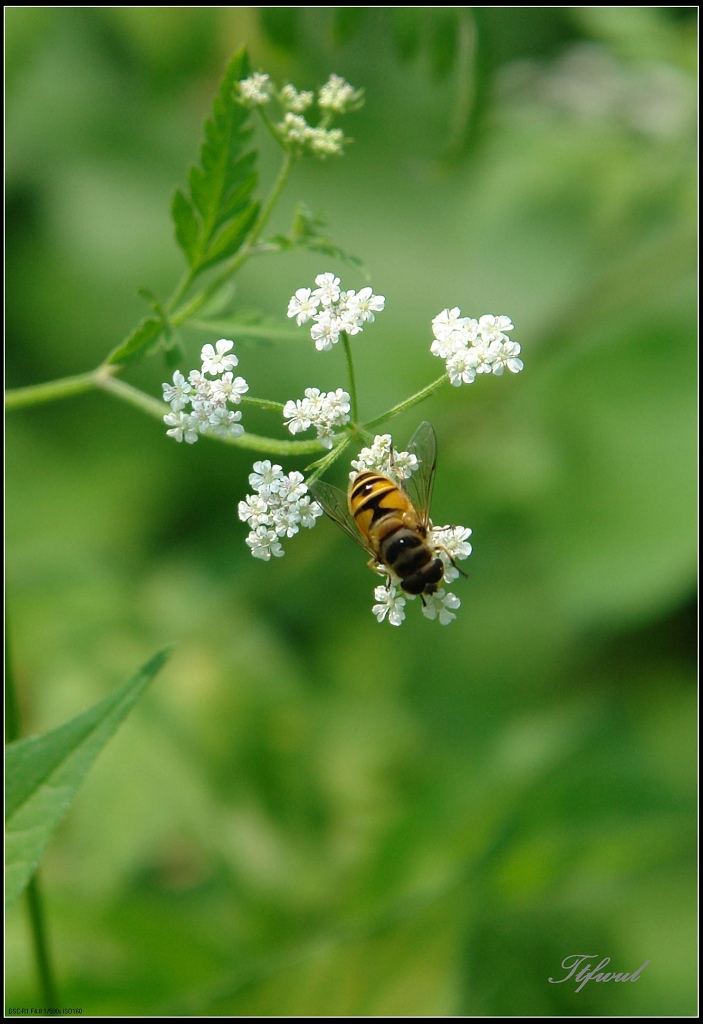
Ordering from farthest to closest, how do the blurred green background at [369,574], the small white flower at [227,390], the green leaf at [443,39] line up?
the blurred green background at [369,574], the green leaf at [443,39], the small white flower at [227,390]

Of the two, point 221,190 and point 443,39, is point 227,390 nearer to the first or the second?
point 221,190

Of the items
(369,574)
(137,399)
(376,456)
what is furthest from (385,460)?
(369,574)

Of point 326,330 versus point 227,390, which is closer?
point 227,390

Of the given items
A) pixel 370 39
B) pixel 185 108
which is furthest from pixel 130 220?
pixel 370 39

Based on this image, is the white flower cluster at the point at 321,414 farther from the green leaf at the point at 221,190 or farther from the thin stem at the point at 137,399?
the green leaf at the point at 221,190

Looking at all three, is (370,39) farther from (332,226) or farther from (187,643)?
(187,643)

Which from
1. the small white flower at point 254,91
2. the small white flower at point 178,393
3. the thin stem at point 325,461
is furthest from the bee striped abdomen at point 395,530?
the small white flower at point 254,91
